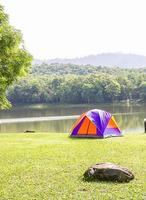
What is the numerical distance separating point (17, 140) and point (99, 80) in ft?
393

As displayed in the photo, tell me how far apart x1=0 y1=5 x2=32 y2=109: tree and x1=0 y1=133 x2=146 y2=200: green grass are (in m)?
3.71

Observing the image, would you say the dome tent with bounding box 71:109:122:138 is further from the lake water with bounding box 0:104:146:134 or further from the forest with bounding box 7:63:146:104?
the forest with bounding box 7:63:146:104

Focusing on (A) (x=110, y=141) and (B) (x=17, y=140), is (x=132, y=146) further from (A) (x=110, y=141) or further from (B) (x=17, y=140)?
(B) (x=17, y=140)

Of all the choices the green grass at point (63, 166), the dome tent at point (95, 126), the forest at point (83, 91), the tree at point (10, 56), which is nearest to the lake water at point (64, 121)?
the dome tent at point (95, 126)

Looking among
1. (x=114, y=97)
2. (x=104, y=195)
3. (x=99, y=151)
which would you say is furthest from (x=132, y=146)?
(x=114, y=97)

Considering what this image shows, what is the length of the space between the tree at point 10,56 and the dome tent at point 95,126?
21.0 ft

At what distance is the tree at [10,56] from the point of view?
2094 cm

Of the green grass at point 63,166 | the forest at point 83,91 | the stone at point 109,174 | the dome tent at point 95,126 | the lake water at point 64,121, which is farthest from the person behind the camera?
the forest at point 83,91

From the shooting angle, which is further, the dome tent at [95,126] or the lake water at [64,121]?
the lake water at [64,121]

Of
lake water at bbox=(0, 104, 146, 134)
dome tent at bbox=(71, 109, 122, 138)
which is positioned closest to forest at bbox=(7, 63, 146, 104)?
lake water at bbox=(0, 104, 146, 134)

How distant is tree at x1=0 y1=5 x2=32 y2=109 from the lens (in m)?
20.9

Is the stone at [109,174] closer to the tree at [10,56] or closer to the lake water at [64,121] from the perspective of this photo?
the tree at [10,56]

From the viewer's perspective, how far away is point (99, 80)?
474 ft

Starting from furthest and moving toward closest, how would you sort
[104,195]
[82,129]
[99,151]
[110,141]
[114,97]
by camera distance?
[114,97]
[82,129]
[110,141]
[99,151]
[104,195]
